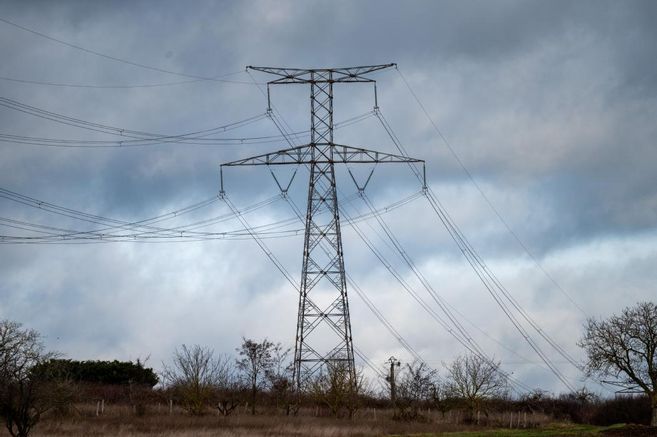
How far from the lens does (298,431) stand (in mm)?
46875

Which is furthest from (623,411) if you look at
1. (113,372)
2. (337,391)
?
(113,372)

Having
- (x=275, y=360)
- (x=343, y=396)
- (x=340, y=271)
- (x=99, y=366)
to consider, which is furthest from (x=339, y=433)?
(x=99, y=366)

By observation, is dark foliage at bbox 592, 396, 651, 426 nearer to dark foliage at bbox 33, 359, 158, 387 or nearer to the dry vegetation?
the dry vegetation

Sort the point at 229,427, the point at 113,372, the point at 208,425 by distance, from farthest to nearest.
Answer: the point at 113,372, the point at 208,425, the point at 229,427

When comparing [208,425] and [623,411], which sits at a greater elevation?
[623,411]

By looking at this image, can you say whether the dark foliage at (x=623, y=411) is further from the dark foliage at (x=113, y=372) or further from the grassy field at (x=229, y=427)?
the dark foliage at (x=113, y=372)

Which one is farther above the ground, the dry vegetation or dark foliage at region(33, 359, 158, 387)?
dark foliage at region(33, 359, 158, 387)

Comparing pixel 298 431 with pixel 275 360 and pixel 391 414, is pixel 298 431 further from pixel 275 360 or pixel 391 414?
pixel 275 360

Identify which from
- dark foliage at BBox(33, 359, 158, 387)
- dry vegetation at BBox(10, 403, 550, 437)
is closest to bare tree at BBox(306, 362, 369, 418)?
dry vegetation at BBox(10, 403, 550, 437)

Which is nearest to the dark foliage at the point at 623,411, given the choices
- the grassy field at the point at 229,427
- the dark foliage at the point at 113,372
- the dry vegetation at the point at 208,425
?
the dry vegetation at the point at 208,425

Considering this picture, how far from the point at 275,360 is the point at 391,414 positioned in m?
12.3

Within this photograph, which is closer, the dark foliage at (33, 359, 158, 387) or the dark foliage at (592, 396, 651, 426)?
the dark foliage at (592, 396, 651, 426)

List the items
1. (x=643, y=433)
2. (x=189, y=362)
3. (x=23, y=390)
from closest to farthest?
(x=23, y=390)
(x=643, y=433)
(x=189, y=362)

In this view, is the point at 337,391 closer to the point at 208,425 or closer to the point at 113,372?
the point at 208,425
